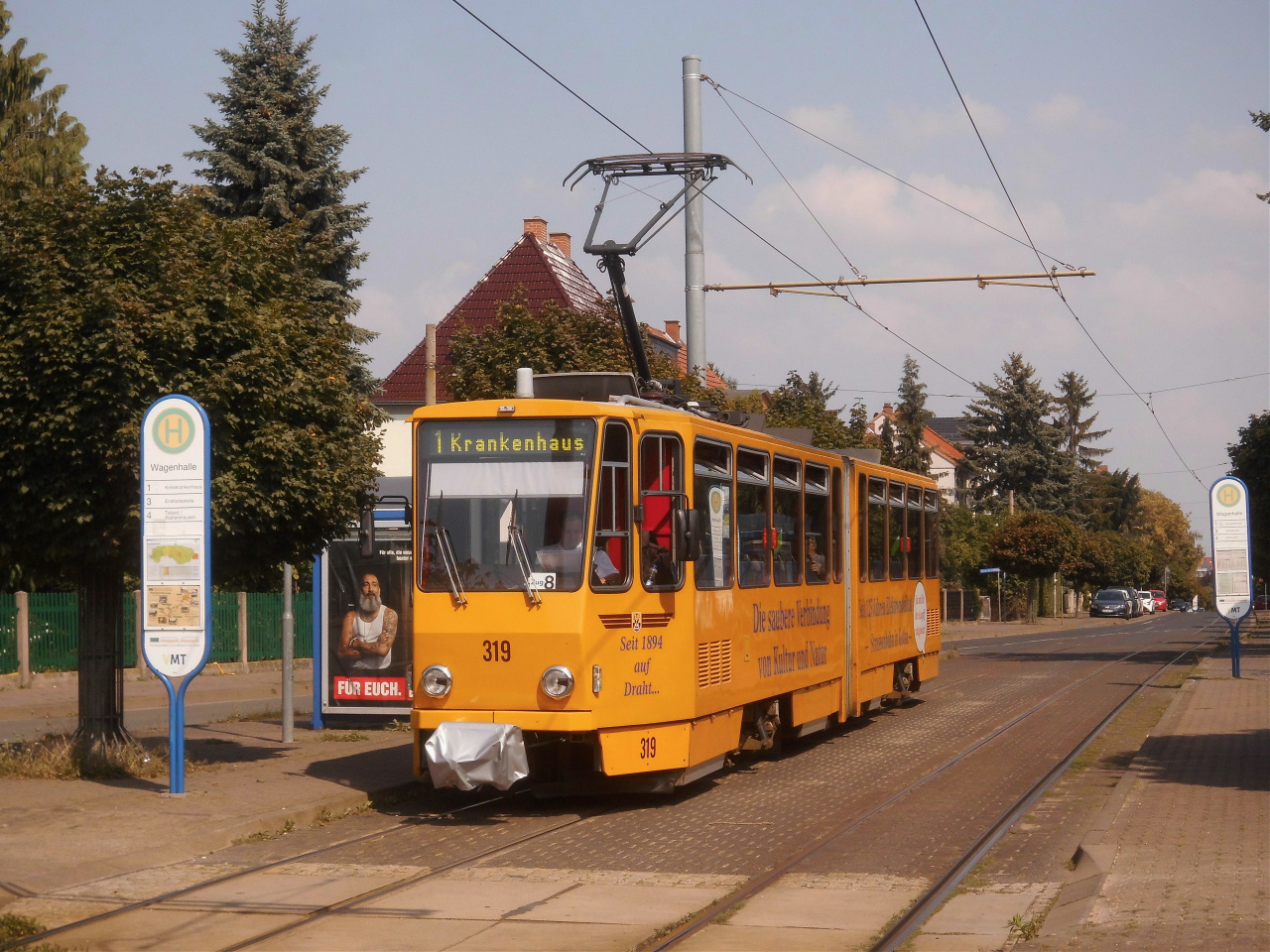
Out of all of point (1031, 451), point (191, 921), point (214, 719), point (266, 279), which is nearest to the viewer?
point (191, 921)

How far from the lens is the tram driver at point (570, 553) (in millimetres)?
11062

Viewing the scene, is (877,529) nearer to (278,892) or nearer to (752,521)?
(752,521)

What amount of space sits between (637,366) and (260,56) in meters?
18.0

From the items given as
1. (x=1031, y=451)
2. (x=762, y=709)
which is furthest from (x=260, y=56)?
(x=1031, y=451)

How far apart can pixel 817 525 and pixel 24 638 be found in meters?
15.1

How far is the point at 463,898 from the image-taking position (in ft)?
26.6

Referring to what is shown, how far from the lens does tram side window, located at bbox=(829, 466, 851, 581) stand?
52.9ft

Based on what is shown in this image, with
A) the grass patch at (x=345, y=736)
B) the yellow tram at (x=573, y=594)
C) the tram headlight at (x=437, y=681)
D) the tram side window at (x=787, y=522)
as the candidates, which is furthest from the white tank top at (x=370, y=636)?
the tram headlight at (x=437, y=681)

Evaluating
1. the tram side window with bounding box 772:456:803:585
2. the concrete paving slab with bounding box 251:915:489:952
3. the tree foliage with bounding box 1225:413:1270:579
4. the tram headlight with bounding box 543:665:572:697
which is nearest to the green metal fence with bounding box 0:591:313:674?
the tram side window with bounding box 772:456:803:585

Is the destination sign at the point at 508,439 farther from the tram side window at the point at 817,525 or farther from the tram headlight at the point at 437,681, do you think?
the tram side window at the point at 817,525

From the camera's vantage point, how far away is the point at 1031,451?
8362cm

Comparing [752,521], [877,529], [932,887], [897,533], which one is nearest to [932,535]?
[897,533]

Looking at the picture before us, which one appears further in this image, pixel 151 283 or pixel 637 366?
pixel 637 366

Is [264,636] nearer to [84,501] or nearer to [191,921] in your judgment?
[84,501]
